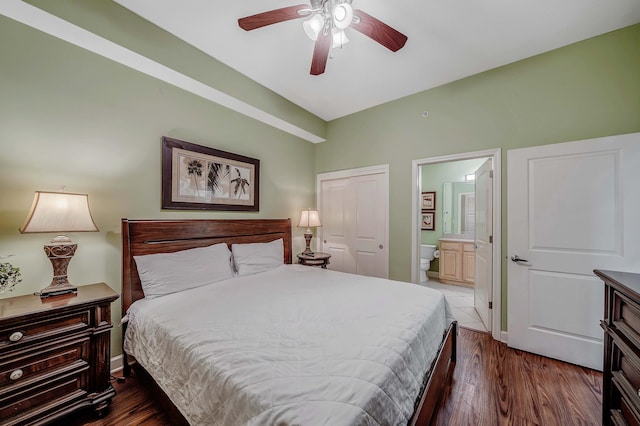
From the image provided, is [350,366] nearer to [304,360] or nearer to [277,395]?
[304,360]

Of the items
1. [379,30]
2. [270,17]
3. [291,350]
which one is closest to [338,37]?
[379,30]

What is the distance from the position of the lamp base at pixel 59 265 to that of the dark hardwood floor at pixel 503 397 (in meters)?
0.78

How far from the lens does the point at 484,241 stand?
2930 millimetres

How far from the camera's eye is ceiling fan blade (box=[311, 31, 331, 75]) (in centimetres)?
173

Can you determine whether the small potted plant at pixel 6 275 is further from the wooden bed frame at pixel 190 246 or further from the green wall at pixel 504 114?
the green wall at pixel 504 114

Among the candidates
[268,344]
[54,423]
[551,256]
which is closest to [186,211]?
[54,423]

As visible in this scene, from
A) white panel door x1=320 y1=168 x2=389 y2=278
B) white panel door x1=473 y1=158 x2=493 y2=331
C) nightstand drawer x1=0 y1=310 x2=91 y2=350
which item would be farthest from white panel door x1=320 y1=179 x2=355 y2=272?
nightstand drawer x1=0 y1=310 x2=91 y2=350

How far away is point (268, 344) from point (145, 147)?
6.83 ft

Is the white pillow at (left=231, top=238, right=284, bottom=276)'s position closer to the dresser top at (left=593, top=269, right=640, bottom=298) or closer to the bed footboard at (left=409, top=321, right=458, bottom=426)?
the bed footboard at (left=409, top=321, right=458, bottom=426)

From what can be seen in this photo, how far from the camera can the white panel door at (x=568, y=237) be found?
6.68ft

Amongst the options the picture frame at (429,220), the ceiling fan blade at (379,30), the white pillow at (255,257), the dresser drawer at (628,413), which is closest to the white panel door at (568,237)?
the dresser drawer at (628,413)

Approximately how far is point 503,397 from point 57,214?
327cm

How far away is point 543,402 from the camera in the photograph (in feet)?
5.74

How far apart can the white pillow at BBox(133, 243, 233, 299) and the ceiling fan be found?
6.21 feet
